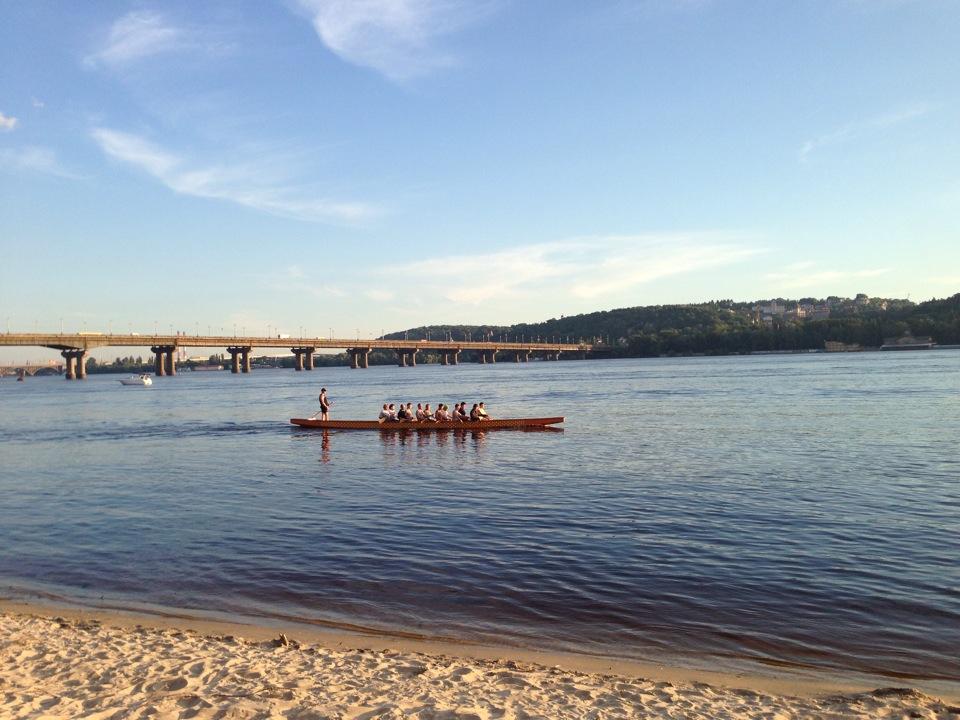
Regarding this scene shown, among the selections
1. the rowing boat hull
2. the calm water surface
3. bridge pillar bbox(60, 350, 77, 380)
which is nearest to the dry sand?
the calm water surface

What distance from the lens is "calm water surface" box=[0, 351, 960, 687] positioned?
11.2 metres

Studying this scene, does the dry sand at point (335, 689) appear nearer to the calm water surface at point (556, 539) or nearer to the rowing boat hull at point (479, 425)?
the calm water surface at point (556, 539)

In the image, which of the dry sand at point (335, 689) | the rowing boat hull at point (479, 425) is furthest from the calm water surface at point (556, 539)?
the rowing boat hull at point (479, 425)

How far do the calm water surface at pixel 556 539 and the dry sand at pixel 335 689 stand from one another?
1420mm

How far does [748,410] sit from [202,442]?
1303 inches

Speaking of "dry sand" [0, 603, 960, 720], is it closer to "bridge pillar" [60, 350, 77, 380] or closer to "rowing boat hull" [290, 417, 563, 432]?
"rowing boat hull" [290, 417, 563, 432]

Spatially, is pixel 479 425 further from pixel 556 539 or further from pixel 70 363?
pixel 70 363

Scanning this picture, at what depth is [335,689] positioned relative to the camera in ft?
28.0

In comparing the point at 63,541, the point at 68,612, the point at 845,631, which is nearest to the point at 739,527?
the point at 845,631

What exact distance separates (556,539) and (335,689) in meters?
8.40

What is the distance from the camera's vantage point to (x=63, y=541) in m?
17.7

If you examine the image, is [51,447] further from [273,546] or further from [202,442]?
[273,546]

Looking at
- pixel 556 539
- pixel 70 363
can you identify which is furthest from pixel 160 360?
pixel 556 539

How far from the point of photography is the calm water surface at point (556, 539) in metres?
11.2
